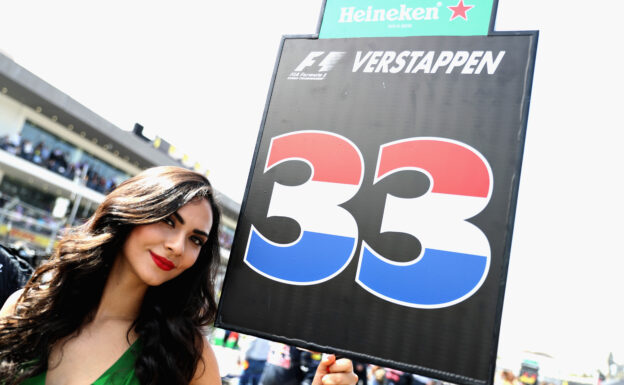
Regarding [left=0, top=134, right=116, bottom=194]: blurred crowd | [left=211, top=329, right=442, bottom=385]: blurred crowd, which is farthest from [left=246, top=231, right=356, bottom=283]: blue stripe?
[left=0, top=134, right=116, bottom=194]: blurred crowd

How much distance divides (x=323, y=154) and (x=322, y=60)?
0.36 meters

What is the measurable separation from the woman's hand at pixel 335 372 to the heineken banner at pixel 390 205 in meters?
0.05

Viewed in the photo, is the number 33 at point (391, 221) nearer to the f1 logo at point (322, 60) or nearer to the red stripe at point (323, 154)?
the red stripe at point (323, 154)

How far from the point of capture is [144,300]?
165 centimetres

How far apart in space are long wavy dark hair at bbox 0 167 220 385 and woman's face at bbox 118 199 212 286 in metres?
0.03

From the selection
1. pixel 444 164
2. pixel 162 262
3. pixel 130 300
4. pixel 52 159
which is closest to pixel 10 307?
pixel 130 300

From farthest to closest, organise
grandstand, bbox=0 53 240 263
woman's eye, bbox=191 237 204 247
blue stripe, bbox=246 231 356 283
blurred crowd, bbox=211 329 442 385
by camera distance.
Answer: grandstand, bbox=0 53 240 263, blurred crowd, bbox=211 329 442 385, woman's eye, bbox=191 237 204 247, blue stripe, bbox=246 231 356 283

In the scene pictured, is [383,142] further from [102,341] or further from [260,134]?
[102,341]

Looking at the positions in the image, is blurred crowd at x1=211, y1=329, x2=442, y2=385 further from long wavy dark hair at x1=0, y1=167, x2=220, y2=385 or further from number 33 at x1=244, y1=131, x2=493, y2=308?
number 33 at x1=244, y1=131, x2=493, y2=308

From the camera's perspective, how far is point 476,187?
4.17 ft

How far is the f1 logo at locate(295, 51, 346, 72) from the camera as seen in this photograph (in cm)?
156

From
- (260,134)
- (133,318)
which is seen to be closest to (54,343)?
(133,318)

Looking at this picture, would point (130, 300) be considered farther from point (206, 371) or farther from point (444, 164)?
point (444, 164)

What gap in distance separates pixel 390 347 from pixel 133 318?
94cm
